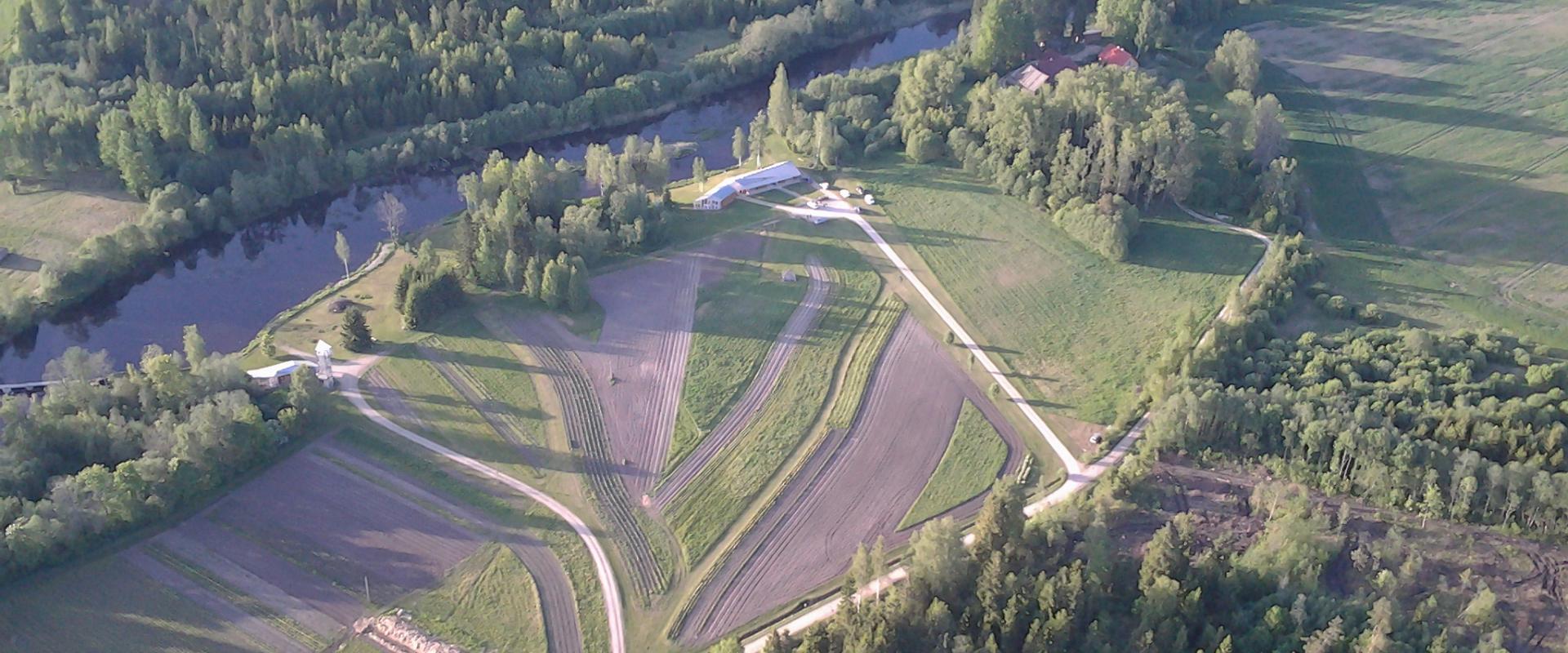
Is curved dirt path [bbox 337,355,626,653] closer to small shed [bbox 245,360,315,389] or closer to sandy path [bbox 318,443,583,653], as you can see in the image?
sandy path [bbox 318,443,583,653]

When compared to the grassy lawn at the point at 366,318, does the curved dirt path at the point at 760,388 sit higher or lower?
lower

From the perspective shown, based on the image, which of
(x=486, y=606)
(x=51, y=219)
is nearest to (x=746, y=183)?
(x=486, y=606)

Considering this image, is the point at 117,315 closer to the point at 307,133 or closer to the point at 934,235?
the point at 307,133

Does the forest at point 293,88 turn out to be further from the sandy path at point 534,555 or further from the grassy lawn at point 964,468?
the grassy lawn at point 964,468

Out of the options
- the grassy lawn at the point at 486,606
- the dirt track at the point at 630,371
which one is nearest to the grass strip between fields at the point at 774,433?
the dirt track at the point at 630,371

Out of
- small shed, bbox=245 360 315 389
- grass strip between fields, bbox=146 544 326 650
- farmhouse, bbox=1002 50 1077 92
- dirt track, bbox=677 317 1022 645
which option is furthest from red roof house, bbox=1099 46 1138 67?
grass strip between fields, bbox=146 544 326 650

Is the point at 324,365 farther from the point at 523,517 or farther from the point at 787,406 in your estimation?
the point at 787,406
